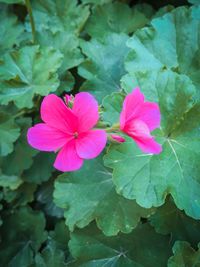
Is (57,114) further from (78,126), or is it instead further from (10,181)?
(10,181)

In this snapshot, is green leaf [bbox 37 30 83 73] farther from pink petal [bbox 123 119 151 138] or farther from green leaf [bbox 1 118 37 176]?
pink petal [bbox 123 119 151 138]

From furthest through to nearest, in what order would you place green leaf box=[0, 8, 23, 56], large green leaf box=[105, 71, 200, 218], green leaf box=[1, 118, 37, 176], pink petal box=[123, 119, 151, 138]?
green leaf box=[0, 8, 23, 56], green leaf box=[1, 118, 37, 176], large green leaf box=[105, 71, 200, 218], pink petal box=[123, 119, 151, 138]

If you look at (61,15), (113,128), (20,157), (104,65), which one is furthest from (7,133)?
(113,128)

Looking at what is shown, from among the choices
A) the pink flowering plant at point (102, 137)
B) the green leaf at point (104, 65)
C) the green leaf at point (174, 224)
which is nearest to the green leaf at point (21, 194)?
the pink flowering plant at point (102, 137)

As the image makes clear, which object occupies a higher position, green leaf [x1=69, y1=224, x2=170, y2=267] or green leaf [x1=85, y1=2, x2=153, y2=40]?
green leaf [x1=85, y1=2, x2=153, y2=40]

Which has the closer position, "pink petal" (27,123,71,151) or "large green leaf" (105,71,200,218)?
"pink petal" (27,123,71,151)

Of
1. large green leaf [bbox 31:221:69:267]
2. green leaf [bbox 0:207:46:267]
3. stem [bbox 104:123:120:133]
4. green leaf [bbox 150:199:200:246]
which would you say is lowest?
green leaf [bbox 0:207:46:267]

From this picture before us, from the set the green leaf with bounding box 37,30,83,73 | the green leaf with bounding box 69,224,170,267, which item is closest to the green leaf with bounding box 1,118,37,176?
the green leaf with bounding box 37,30,83,73

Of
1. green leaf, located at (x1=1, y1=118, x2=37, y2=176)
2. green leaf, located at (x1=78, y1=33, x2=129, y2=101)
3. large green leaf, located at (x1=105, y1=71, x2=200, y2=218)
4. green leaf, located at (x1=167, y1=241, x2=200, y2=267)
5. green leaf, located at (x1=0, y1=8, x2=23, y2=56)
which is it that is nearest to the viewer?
large green leaf, located at (x1=105, y1=71, x2=200, y2=218)
